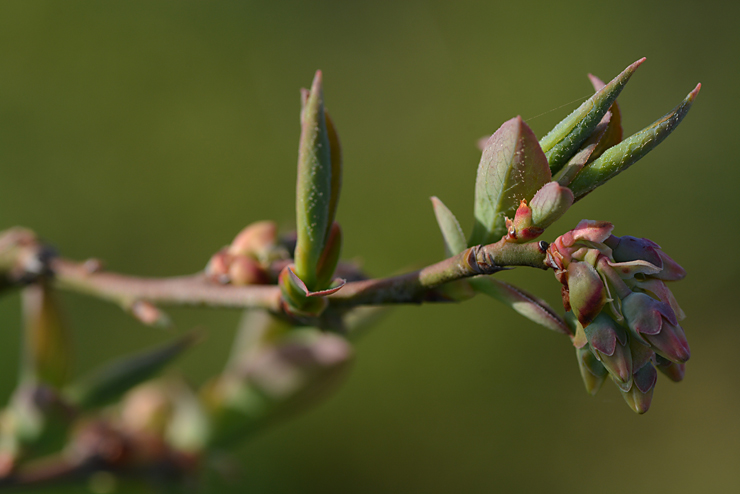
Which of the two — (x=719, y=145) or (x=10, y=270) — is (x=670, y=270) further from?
(x=719, y=145)

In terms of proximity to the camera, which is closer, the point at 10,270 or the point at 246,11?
the point at 10,270

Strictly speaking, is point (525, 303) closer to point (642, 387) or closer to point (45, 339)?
point (642, 387)

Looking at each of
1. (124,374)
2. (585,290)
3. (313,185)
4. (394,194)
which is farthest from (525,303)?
(394,194)

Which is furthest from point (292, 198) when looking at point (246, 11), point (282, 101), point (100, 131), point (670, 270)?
point (670, 270)

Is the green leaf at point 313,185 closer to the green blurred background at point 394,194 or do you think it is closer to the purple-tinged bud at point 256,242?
the purple-tinged bud at point 256,242

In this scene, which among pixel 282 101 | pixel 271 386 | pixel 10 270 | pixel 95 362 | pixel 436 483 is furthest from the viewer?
pixel 282 101

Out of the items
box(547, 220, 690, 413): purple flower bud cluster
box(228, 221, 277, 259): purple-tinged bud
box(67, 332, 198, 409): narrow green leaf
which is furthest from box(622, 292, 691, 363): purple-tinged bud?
box(67, 332, 198, 409): narrow green leaf

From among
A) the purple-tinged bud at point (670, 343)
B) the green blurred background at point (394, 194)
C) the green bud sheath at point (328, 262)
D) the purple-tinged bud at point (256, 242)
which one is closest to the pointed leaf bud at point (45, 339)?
the purple-tinged bud at point (256, 242)
